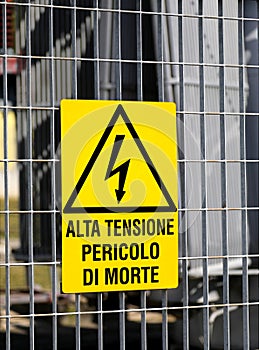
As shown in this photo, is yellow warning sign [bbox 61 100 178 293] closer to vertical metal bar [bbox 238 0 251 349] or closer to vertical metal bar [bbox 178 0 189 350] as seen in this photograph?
vertical metal bar [bbox 178 0 189 350]

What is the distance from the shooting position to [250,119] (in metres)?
5.80

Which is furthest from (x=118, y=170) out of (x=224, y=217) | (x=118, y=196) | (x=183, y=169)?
(x=224, y=217)

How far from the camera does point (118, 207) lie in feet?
8.29

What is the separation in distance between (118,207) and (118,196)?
3 centimetres

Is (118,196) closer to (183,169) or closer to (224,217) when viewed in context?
(183,169)

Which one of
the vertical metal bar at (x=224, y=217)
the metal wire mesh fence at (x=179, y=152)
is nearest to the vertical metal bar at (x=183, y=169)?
the metal wire mesh fence at (x=179, y=152)

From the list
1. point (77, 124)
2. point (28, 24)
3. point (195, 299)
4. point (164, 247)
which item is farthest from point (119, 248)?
point (195, 299)

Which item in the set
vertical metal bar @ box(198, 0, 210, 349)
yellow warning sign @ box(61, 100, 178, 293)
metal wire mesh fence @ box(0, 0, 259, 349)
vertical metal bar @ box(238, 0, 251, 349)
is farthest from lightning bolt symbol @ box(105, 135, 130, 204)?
vertical metal bar @ box(238, 0, 251, 349)

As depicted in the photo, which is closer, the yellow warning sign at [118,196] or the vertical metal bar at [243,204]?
the yellow warning sign at [118,196]

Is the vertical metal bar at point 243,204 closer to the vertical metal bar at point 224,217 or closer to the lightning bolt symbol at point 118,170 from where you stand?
the vertical metal bar at point 224,217

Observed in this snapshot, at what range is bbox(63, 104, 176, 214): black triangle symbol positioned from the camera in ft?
8.17

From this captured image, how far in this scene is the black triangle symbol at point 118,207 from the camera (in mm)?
2490

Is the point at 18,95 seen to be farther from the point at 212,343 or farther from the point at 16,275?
the point at 212,343

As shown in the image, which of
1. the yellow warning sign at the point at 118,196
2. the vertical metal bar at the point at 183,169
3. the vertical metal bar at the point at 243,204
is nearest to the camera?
the yellow warning sign at the point at 118,196
